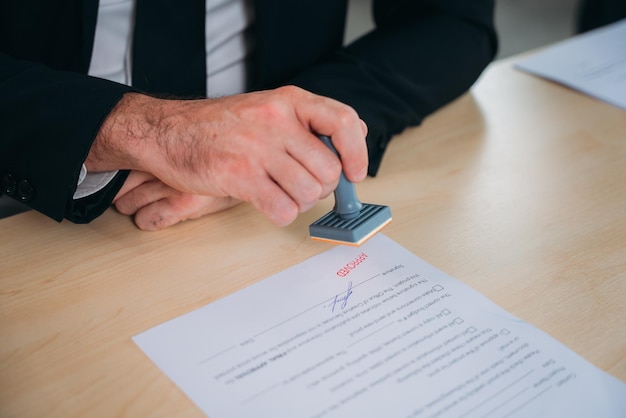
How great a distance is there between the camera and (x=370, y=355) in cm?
62

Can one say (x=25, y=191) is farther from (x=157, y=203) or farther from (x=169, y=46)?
(x=169, y=46)

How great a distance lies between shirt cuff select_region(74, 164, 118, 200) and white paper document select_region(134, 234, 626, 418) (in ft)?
0.72

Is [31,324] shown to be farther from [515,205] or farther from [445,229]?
[515,205]

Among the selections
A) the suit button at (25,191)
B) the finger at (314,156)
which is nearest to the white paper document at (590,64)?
the finger at (314,156)

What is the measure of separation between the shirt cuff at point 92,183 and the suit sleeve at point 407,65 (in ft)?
1.03

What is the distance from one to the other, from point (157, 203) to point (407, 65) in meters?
0.47

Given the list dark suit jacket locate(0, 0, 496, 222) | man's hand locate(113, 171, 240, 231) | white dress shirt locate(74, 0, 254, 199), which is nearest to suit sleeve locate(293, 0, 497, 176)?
dark suit jacket locate(0, 0, 496, 222)

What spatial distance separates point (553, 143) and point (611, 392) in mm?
478

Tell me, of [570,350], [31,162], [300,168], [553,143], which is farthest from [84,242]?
[553,143]

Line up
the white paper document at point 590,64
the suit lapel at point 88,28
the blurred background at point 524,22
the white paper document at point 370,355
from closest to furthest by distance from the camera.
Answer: the white paper document at point 370,355 → the suit lapel at point 88,28 → the white paper document at point 590,64 → the blurred background at point 524,22

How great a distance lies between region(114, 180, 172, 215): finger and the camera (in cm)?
82

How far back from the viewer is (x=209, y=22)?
1.06 m

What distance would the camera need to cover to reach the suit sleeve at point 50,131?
2.46 feet

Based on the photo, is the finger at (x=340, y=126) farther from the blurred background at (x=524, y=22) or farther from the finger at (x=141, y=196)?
the blurred background at (x=524, y=22)
